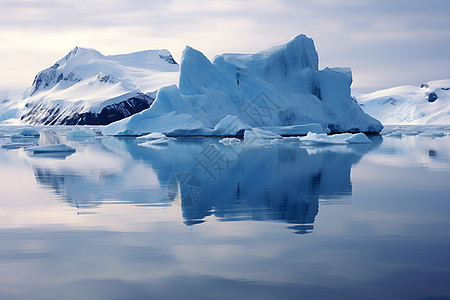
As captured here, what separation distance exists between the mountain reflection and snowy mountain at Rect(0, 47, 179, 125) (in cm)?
7062

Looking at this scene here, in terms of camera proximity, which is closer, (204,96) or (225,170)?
(225,170)

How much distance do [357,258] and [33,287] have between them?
8.39 ft

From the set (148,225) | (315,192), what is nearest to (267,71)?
(315,192)

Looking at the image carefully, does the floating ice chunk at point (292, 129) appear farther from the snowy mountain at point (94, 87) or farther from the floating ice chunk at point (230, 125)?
the snowy mountain at point (94, 87)

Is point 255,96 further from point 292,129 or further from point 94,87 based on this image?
point 94,87

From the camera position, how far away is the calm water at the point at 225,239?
11.3 feet

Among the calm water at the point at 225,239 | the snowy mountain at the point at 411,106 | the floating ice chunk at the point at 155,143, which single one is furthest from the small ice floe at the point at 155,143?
Answer: the snowy mountain at the point at 411,106

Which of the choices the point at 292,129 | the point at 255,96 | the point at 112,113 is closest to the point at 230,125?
the point at 292,129

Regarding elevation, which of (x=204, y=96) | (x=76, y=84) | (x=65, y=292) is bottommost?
(x=65, y=292)

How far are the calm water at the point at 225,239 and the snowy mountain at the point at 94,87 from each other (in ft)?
245

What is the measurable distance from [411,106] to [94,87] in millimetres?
80414

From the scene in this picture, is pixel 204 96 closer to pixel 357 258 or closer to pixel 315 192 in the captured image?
pixel 315 192

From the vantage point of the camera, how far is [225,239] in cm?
469

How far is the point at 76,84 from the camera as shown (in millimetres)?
102438
